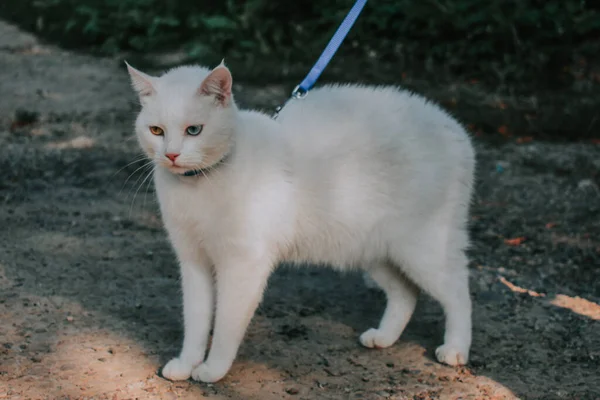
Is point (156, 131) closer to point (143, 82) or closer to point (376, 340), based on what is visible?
point (143, 82)

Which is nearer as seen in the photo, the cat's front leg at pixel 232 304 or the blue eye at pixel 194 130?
the blue eye at pixel 194 130

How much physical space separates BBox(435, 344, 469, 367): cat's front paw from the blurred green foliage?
15.5ft

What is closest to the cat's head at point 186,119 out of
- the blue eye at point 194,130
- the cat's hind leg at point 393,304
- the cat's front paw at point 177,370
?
the blue eye at point 194,130

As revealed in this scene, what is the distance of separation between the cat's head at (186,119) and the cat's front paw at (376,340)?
111 cm

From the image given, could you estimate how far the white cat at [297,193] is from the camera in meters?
2.89

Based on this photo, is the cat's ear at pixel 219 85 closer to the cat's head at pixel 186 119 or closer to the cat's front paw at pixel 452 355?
the cat's head at pixel 186 119

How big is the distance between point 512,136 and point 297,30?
3.06 metres

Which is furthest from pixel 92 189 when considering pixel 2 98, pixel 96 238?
pixel 2 98

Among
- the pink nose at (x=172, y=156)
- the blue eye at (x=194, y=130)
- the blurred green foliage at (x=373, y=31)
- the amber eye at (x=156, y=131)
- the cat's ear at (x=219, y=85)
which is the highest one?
the cat's ear at (x=219, y=85)

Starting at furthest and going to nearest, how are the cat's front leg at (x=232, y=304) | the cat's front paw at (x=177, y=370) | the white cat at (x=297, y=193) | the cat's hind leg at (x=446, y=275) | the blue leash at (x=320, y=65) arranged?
the blue leash at (x=320, y=65) → the cat's hind leg at (x=446, y=275) → the cat's front paw at (x=177, y=370) → the cat's front leg at (x=232, y=304) → the white cat at (x=297, y=193)

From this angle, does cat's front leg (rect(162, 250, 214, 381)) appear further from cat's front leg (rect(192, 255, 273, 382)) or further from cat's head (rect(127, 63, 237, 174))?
cat's head (rect(127, 63, 237, 174))

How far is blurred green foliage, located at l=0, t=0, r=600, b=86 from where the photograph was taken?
7680mm

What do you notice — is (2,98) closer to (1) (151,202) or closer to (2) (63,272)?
(1) (151,202)

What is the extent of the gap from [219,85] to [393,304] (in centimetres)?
132
